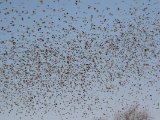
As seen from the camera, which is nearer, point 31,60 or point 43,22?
point 43,22

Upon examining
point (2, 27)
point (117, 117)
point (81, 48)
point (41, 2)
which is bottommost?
point (117, 117)

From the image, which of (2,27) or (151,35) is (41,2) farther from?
(151,35)

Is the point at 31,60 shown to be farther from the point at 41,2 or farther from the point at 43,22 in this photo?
the point at 41,2

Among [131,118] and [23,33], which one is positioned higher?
[23,33]

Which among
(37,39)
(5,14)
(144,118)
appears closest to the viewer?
(5,14)

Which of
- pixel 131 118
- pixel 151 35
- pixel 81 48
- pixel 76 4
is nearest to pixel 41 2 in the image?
pixel 76 4

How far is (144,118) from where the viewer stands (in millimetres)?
67875

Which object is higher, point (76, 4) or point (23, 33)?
point (76, 4)

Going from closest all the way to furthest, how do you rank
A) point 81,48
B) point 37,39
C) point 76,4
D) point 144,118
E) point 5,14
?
1. point 76,4
2. point 5,14
3. point 37,39
4. point 81,48
5. point 144,118

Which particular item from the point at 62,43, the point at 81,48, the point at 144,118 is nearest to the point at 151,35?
the point at 81,48

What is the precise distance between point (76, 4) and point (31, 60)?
28.2 ft

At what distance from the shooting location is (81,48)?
984 inches

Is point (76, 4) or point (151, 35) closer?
point (76, 4)

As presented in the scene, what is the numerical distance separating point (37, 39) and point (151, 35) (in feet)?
29.2
